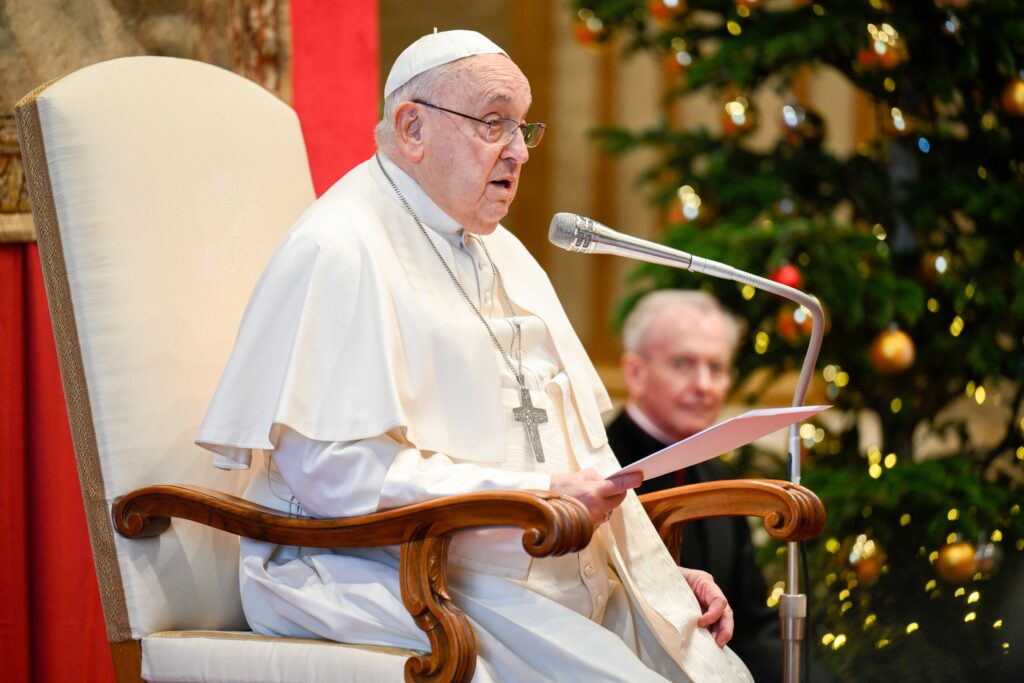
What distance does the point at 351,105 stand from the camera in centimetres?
379

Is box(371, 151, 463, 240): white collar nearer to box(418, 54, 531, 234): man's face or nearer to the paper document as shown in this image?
box(418, 54, 531, 234): man's face

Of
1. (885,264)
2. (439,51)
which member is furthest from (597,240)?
(885,264)

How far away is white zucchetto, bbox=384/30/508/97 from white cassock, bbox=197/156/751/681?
0.63ft

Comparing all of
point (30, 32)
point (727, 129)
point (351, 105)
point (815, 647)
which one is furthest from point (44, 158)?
point (815, 647)

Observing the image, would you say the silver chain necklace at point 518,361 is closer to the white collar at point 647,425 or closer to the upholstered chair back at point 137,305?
the upholstered chair back at point 137,305

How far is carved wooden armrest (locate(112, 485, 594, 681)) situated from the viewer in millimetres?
2078

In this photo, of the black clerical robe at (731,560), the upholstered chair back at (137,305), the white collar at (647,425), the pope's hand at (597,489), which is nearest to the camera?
the pope's hand at (597,489)

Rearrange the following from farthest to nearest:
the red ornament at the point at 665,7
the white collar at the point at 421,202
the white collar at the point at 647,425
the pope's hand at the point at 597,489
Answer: the red ornament at the point at 665,7 < the white collar at the point at 647,425 < the white collar at the point at 421,202 < the pope's hand at the point at 597,489

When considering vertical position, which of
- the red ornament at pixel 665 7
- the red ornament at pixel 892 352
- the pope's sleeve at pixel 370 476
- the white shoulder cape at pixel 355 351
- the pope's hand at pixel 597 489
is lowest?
the red ornament at pixel 892 352

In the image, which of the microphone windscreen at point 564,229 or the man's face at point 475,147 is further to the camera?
the man's face at point 475,147

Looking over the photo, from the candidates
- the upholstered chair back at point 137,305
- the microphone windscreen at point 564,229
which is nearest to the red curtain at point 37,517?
the upholstered chair back at point 137,305

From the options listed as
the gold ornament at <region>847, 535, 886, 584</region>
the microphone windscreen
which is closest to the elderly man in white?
the microphone windscreen

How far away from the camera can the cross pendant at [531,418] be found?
2.56 metres

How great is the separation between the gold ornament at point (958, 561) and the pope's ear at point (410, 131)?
280 cm
